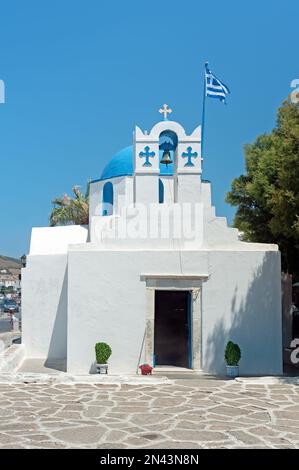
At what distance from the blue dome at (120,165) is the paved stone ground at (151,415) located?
872 cm

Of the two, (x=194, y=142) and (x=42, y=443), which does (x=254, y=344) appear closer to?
(x=194, y=142)

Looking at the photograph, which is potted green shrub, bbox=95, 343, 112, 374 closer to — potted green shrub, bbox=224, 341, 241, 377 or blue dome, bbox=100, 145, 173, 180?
potted green shrub, bbox=224, 341, 241, 377

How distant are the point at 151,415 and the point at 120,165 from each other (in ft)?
36.3

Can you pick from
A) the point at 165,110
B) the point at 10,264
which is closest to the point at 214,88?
the point at 165,110

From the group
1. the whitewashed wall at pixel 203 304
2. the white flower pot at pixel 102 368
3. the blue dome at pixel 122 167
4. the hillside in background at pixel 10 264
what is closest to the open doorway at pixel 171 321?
the whitewashed wall at pixel 203 304

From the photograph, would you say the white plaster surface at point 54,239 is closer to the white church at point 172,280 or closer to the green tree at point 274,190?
the white church at point 172,280

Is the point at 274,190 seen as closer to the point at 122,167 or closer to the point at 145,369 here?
the point at 145,369

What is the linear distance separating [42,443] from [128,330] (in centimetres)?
576

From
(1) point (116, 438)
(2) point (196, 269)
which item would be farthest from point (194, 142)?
(1) point (116, 438)

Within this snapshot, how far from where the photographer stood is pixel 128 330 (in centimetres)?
1159

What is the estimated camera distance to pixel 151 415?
7359 millimetres

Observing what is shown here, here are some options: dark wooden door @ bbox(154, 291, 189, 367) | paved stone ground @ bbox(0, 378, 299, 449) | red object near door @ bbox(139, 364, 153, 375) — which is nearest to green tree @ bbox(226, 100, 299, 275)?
dark wooden door @ bbox(154, 291, 189, 367)

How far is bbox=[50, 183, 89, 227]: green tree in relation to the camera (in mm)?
32656

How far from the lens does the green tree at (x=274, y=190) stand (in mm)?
11023
